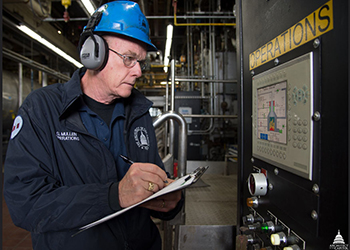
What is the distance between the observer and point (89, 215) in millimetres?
725

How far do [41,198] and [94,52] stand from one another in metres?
0.57

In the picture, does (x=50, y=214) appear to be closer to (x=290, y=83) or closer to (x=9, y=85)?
(x=290, y=83)

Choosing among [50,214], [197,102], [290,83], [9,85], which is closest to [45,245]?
[50,214]

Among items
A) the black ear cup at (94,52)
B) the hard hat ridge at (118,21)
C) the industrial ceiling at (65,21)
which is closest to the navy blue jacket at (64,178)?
the black ear cup at (94,52)

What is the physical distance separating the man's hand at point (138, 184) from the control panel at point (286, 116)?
356 mm

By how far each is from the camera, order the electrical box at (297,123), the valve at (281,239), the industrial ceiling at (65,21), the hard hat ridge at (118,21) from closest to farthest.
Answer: the electrical box at (297,123) → the valve at (281,239) → the hard hat ridge at (118,21) → the industrial ceiling at (65,21)

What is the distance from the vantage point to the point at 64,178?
2.88 feet

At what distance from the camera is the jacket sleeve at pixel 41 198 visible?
0.72 meters

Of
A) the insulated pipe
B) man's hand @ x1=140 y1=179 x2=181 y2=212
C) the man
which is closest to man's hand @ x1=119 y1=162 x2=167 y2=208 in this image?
the man

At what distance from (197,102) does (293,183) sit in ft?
14.3

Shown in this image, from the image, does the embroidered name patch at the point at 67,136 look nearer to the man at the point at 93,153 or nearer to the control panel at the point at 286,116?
Result: the man at the point at 93,153

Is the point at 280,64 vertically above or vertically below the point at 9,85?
below

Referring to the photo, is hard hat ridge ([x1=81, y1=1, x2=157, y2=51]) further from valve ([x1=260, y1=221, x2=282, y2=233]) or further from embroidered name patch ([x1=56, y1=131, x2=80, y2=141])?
valve ([x1=260, y1=221, x2=282, y2=233])

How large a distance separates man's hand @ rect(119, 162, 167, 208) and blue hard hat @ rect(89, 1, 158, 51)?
59 cm
